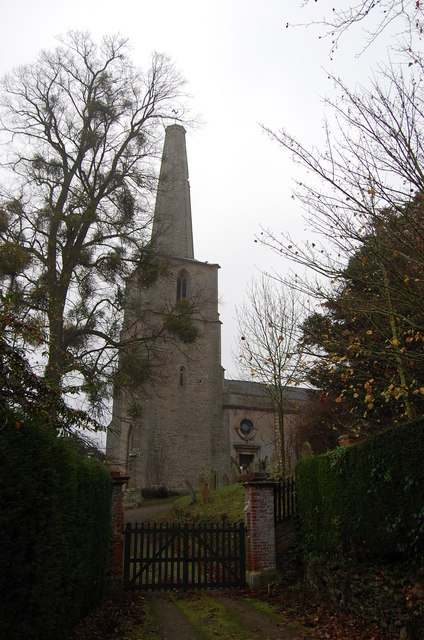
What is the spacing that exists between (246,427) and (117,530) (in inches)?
978

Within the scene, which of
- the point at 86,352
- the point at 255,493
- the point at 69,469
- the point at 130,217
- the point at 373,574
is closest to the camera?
the point at 69,469

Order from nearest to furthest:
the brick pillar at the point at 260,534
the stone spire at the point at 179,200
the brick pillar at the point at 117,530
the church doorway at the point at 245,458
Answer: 1. the brick pillar at the point at 117,530
2. the brick pillar at the point at 260,534
3. the church doorway at the point at 245,458
4. the stone spire at the point at 179,200

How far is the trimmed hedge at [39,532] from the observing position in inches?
164

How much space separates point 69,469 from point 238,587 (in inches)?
261

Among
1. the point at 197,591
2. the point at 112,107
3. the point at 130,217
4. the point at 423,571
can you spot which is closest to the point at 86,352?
the point at 130,217

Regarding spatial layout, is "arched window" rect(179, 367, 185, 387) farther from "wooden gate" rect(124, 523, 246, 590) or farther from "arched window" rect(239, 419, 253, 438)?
"wooden gate" rect(124, 523, 246, 590)

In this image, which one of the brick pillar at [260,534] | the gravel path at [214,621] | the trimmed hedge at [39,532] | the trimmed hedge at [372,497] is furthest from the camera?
the brick pillar at [260,534]

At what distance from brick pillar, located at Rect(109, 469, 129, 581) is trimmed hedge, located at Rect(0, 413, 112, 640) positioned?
3506mm

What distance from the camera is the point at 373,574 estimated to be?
725cm

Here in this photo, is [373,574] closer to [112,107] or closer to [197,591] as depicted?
[197,591]

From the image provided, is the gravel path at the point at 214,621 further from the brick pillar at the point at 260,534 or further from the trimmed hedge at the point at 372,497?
the trimmed hedge at the point at 372,497

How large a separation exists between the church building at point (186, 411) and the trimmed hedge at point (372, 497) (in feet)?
63.8

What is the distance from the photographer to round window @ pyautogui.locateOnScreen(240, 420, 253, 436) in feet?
113

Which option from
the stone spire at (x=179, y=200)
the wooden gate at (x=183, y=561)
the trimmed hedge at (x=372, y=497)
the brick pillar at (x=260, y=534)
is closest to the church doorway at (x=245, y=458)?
the stone spire at (x=179, y=200)
